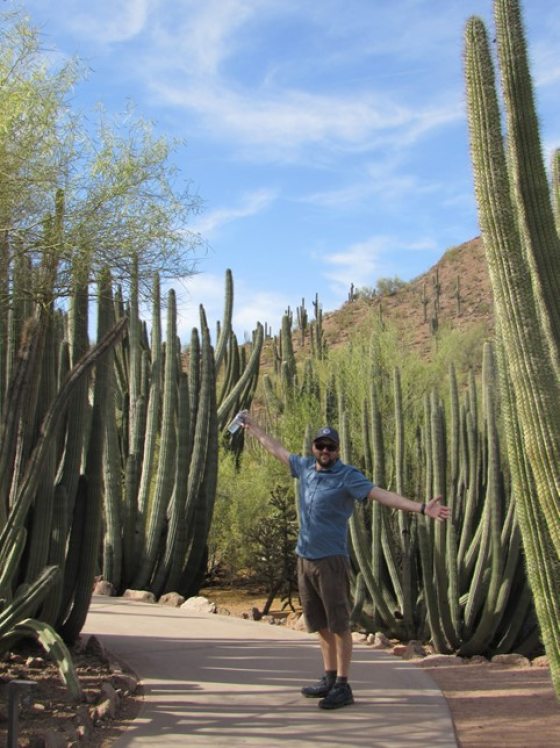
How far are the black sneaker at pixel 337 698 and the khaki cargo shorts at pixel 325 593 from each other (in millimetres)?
344

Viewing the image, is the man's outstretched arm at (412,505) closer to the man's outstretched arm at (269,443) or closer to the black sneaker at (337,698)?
the man's outstretched arm at (269,443)

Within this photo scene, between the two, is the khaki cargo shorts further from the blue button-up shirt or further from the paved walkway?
the paved walkway

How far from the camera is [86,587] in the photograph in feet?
23.9

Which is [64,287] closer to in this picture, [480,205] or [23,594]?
[23,594]

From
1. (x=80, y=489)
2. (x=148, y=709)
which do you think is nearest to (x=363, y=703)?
(x=148, y=709)

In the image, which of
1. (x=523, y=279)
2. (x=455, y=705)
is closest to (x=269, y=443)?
(x=455, y=705)

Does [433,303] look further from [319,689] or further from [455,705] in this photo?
[319,689]

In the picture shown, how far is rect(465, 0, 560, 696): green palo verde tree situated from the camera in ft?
16.4

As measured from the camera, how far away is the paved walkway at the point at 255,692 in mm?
5234

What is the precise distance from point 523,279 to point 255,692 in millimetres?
3121

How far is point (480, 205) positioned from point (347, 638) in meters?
2.60

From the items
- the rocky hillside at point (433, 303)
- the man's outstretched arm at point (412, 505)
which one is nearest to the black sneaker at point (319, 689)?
the man's outstretched arm at point (412, 505)

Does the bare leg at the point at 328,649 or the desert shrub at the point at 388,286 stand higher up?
the desert shrub at the point at 388,286

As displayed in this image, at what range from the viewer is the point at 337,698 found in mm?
5777
